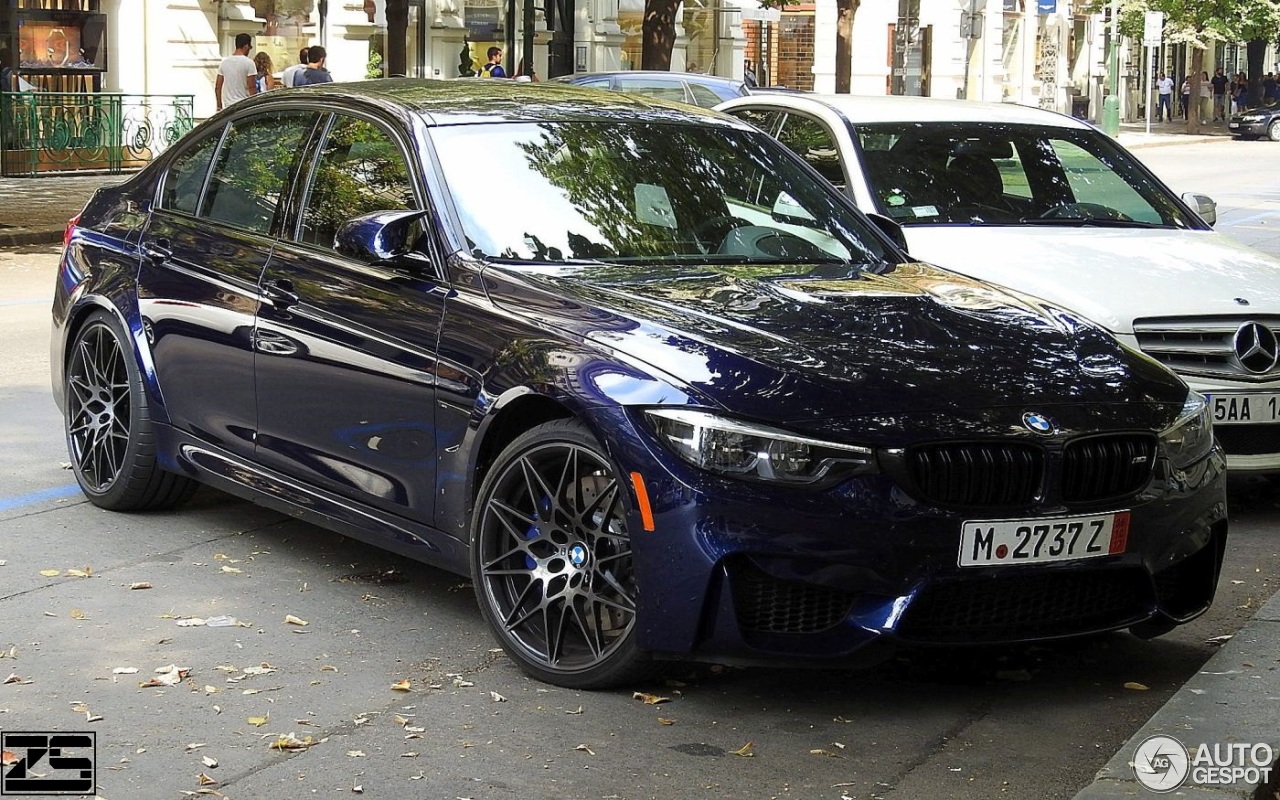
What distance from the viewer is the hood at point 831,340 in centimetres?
473

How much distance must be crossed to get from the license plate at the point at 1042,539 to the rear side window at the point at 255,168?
9.22 ft

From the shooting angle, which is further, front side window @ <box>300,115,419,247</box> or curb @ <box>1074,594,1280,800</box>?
front side window @ <box>300,115,419,247</box>

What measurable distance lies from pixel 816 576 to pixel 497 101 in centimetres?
227

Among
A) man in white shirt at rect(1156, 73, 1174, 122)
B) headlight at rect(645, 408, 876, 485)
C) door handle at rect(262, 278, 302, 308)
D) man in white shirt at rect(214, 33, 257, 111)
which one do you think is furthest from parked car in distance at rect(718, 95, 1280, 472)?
man in white shirt at rect(1156, 73, 1174, 122)

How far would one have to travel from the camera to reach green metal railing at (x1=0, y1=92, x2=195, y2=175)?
25.3 m

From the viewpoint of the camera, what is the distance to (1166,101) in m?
70.3

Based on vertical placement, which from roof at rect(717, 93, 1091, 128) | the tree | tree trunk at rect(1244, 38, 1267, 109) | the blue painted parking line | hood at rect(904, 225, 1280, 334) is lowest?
the blue painted parking line

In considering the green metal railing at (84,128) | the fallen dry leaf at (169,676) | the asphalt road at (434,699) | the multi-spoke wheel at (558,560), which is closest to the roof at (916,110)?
the asphalt road at (434,699)

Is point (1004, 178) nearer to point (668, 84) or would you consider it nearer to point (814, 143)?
point (814, 143)

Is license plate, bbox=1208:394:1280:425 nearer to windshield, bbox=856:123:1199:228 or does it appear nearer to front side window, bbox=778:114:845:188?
windshield, bbox=856:123:1199:228

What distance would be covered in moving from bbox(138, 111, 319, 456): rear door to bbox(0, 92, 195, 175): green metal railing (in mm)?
17900

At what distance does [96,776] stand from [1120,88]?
2929 inches

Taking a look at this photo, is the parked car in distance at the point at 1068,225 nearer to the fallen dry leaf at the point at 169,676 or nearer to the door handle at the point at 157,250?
the door handle at the point at 157,250

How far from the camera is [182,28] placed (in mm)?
29594
